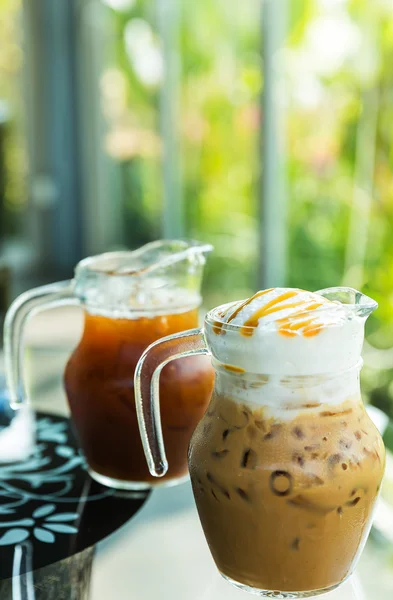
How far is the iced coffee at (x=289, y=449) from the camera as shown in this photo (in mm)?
562

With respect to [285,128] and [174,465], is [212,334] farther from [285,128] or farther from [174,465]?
[285,128]

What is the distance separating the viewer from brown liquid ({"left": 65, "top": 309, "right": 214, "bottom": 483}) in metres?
0.77

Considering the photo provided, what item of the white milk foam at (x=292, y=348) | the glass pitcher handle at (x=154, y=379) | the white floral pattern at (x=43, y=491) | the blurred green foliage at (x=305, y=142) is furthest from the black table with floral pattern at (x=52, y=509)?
the blurred green foliage at (x=305, y=142)

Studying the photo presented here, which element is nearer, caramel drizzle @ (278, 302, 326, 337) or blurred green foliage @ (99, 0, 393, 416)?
caramel drizzle @ (278, 302, 326, 337)

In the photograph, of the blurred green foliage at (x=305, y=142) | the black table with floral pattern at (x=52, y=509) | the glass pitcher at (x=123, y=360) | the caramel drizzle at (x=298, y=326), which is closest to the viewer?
the caramel drizzle at (x=298, y=326)

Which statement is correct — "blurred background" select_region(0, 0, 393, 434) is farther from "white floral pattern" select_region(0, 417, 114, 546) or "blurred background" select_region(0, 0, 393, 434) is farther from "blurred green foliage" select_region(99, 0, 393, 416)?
"white floral pattern" select_region(0, 417, 114, 546)

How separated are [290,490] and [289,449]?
1.1 inches

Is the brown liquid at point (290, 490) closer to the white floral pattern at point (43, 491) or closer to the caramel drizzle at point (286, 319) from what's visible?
the caramel drizzle at point (286, 319)

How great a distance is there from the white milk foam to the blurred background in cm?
184

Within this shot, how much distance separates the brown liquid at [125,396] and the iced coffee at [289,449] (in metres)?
0.18

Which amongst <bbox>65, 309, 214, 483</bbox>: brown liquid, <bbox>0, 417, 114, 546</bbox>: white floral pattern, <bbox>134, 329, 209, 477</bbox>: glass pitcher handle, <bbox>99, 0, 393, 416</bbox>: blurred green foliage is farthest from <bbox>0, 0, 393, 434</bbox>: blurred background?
<bbox>134, 329, 209, 477</bbox>: glass pitcher handle

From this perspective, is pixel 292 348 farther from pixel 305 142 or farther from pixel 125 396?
pixel 305 142

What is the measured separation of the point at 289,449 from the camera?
0.56m

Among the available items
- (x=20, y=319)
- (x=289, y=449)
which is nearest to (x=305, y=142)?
(x=20, y=319)
